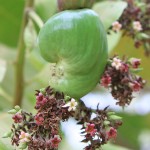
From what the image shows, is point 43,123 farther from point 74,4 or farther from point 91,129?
point 74,4

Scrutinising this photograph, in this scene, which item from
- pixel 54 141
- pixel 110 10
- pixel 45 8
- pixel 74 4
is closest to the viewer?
pixel 54 141

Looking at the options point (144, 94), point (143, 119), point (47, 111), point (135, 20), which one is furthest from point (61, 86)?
point (144, 94)

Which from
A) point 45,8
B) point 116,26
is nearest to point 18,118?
point 116,26

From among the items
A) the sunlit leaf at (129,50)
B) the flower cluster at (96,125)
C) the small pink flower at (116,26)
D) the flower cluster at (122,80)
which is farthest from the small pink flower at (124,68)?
the sunlit leaf at (129,50)

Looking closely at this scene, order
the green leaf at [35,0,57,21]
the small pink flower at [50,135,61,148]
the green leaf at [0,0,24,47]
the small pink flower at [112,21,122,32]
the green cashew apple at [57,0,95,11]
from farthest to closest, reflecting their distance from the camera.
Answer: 1. the green leaf at [0,0,24,47]
2. the green leaf at [35,0,57,21]
3. the small pink flower at [112,21,122,32]
4. the green cashew apple at [57,0,95,11]
5. the small pink flower at [50,135,61,148]

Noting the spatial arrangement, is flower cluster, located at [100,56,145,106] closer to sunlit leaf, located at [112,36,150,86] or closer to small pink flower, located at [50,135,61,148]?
small pink flower, located at [50,135,61,148]

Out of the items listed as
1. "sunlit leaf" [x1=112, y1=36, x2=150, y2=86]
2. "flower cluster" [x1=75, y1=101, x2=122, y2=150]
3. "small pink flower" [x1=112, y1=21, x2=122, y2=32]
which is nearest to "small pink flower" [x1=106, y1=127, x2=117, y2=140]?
"flower cluster" [x1=75, y1=101, x2=122, y2=150]
